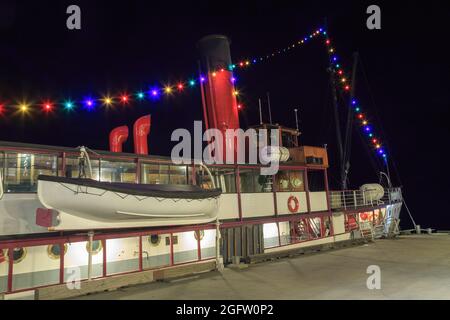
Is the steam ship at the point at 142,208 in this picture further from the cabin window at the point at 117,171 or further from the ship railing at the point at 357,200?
the ship railing at the point at 357,200

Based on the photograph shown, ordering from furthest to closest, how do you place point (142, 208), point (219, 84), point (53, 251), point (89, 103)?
point (219, 84) → point (89, 103) → point (53, 251) → point (142, 208)

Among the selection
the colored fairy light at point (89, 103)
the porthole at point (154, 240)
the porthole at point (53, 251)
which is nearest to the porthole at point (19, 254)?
the porthole at point (53, 251)

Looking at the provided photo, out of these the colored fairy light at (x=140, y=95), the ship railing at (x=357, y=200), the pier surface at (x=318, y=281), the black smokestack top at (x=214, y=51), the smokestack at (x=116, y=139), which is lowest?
the pier surface at (x=318, y=281)

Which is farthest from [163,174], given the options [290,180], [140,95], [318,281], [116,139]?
[290,180]

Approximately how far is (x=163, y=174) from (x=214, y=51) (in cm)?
794

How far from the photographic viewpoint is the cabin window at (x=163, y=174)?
11.5 meters

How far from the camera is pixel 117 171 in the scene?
35.5 ft

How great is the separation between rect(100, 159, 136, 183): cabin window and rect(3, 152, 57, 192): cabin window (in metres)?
1.42

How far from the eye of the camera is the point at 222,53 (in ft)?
55.5

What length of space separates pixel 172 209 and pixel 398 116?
228 feet

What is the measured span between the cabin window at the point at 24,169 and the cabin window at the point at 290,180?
10.4 metres

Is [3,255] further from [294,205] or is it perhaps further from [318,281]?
[294,205]

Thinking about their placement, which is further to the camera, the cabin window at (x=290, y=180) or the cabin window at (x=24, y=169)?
the cabin window at (x=290, y=180)

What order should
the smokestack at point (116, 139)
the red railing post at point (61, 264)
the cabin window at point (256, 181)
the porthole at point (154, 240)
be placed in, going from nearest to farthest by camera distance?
the red railing post at point (61, 264) < the smokestack at point (116, 139) < the porthole at point (154, 240) < the cabin window at point (256, 181)
